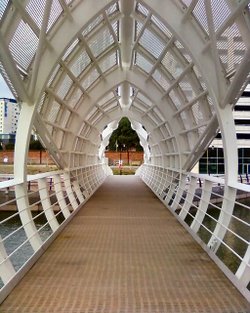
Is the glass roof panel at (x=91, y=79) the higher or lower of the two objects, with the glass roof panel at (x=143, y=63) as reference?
lower

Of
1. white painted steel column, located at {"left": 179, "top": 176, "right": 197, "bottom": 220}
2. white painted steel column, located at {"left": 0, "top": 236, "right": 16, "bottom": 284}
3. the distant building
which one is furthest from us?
the distant building

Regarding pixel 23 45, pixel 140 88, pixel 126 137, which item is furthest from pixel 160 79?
pixel 126 137

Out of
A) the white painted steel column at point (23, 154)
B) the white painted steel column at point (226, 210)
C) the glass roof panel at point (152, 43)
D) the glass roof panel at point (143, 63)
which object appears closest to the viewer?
the white painted steel column at point (226, 210)

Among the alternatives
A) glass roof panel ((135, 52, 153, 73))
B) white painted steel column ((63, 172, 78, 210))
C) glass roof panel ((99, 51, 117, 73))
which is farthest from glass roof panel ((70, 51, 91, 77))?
white painted steel column ((63, 172, 78, 210))

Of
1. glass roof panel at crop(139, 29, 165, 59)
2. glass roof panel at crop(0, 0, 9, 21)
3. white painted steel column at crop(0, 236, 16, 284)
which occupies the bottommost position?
white painted steel column at crop(0, 236, 16, 284)

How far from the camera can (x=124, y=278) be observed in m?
5.86

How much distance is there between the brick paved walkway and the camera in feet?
15.9

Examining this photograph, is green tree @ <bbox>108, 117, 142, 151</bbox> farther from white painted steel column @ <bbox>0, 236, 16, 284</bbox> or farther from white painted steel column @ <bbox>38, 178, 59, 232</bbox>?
white painted steel column @ <bbox>0, 236, 16, 284</bbox>

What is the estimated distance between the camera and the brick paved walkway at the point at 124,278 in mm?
4832

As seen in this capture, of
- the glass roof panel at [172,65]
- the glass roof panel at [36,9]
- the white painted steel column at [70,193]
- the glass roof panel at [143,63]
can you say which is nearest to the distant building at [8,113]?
the glass roof panel at [143,63]

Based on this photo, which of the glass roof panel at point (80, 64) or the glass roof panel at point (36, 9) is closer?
the glass roof panel at point (36, 9)

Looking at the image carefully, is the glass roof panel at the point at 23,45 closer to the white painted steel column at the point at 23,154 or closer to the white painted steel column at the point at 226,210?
the white painted steel column at the point at 23,154

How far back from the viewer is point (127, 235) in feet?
30.1

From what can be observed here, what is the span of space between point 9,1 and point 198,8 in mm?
4168
